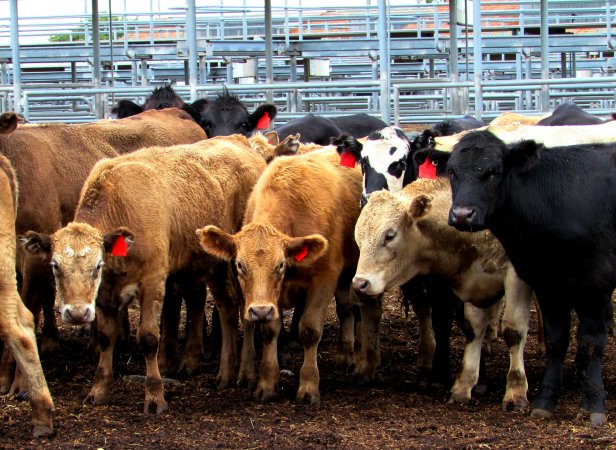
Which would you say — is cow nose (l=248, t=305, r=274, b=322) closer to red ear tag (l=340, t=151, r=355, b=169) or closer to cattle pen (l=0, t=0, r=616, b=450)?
cattle pen (l=0, t=0, r=616, b=450)

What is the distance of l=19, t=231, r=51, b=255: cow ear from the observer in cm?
730

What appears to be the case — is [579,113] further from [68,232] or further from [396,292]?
[68,232]

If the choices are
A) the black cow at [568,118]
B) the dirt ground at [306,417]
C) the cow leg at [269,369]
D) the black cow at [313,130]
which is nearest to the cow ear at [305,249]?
the cow leg at [269,369]

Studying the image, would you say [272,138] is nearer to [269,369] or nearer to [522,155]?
[269,369]

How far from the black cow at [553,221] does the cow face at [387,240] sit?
0.78 meters

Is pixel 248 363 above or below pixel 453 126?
below

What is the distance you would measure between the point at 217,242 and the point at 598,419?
9.65 ft

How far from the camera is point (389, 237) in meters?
7.90

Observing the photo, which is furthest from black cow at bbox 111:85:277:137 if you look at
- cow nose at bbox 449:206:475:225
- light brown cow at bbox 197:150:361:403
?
cow nose at bbox 449:206:475:225

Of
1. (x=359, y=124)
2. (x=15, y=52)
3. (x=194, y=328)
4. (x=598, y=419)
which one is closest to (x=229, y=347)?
(x=194, y=328)

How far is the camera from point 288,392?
8.34 metres

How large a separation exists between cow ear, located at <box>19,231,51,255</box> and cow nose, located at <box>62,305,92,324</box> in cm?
55

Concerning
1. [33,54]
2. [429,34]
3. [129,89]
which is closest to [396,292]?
[129,89]

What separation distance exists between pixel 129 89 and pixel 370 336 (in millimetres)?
6511
